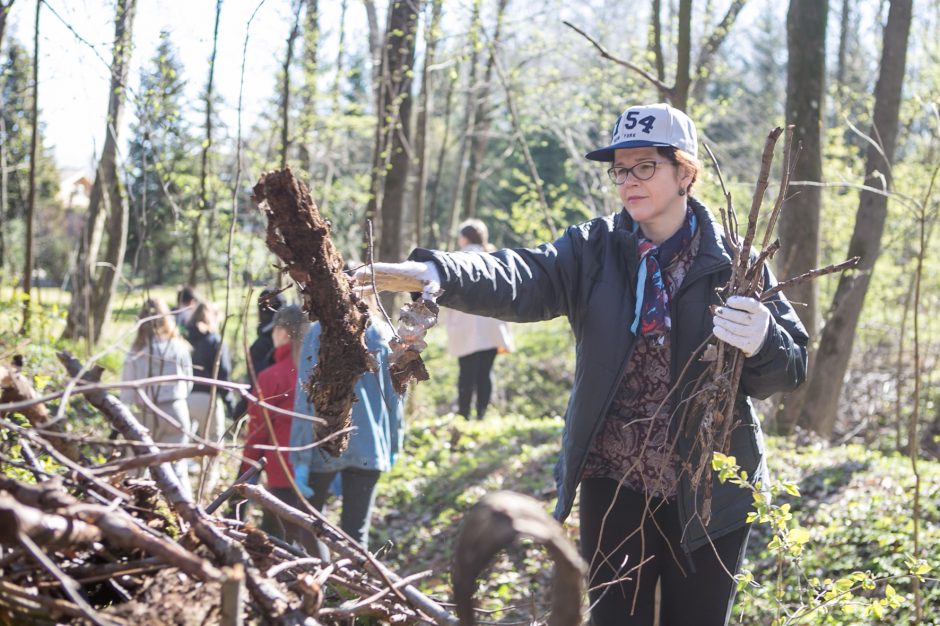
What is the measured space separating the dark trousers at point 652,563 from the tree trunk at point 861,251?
5.78 m

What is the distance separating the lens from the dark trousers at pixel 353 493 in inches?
205

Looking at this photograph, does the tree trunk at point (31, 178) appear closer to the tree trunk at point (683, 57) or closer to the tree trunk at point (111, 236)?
the tree trunk at point (111, 236)

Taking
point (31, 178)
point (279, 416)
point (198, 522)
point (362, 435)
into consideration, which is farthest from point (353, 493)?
point (31, 178)

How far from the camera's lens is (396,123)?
10.4m

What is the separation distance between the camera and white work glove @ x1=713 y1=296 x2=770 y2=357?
8.88ft

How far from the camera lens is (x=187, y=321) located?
7.43 m

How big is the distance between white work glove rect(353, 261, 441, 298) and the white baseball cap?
806 mm

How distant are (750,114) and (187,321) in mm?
23186

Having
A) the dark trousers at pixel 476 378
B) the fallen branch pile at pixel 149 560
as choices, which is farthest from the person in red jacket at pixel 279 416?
the dark trousers at pixel 476 378

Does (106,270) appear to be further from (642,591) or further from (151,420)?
(642,591)

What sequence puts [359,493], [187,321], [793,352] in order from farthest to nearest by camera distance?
[187,321]
[359,493]
[793,352]

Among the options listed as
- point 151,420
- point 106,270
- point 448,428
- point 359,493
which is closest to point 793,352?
point 359,493

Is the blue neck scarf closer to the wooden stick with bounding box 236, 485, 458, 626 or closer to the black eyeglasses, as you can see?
the black eyeglasses

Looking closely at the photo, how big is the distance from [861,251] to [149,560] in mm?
7942
